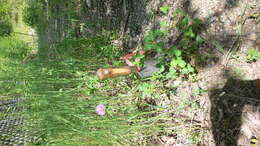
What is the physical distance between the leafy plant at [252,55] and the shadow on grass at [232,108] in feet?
0.52

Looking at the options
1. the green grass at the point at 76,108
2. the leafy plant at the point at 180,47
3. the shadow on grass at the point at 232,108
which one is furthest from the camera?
the leafy plant at the point at 180,47

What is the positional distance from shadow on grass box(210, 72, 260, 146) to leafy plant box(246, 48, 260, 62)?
0.16 m

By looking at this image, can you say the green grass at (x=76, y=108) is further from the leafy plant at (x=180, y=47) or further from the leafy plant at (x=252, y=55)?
the leafy plant at (x=252, y=55)

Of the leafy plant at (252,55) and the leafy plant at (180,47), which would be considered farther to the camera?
the leafy plant at (180,47)

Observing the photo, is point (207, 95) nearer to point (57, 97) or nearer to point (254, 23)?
point (254, 23)

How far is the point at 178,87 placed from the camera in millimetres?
1619

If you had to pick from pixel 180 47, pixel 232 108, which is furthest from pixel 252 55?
pixel 180 47

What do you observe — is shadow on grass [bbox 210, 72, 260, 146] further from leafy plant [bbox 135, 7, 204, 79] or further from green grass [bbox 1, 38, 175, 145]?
green grass [bbox 1, 38, 175, 145]

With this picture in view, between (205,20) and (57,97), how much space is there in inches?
51.2

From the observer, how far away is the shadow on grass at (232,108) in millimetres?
1308

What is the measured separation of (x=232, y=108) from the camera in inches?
53.6

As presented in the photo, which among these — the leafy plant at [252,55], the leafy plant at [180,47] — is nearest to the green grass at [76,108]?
the leafy plant at [180,47]

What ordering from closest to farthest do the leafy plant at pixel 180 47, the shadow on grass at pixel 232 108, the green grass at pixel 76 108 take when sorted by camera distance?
the green grass at pixel 76 108 < the shadow on grass at pixel 232 108 < the leafy plant at pixel 180 47

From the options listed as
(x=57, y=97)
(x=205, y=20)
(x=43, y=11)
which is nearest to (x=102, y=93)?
(x=57, y=97)
